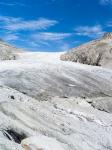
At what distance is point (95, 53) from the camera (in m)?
30.7

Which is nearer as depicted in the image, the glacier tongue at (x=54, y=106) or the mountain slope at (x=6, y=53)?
the glacier tongue at (x=54, y=106)

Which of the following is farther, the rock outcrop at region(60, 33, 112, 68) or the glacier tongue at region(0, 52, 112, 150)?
the rock outcrop at region(60, 33, 112, 68)

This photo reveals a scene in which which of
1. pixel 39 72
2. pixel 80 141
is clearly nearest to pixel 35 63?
pixel 39 72

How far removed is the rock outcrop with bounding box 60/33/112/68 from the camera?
29716 mm

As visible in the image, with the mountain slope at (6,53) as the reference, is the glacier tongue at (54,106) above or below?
below

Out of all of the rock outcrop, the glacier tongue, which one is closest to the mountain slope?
the rock outcrop

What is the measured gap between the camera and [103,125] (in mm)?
19672

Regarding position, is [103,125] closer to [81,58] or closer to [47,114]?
[47,114]

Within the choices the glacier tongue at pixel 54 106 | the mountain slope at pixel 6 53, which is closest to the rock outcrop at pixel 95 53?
the glacier tongue at pixel 54 106

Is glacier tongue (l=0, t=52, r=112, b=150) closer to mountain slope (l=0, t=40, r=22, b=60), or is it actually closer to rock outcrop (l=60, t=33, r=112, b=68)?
rock outcrop (l=60, t=33, r=112, b=68)

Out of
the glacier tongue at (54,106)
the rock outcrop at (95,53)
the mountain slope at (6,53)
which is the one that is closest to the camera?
the glacier tongue at (54,106)

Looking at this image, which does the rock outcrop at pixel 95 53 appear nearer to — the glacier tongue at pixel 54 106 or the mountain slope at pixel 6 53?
the glacier tongue at pixel 54 106

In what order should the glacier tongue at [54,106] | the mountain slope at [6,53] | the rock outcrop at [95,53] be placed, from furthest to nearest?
the mountain slope at [6,53] < the rock outcrop at [95,53] < the glacier tongue at [54,106]

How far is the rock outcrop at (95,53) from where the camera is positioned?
29716mm
